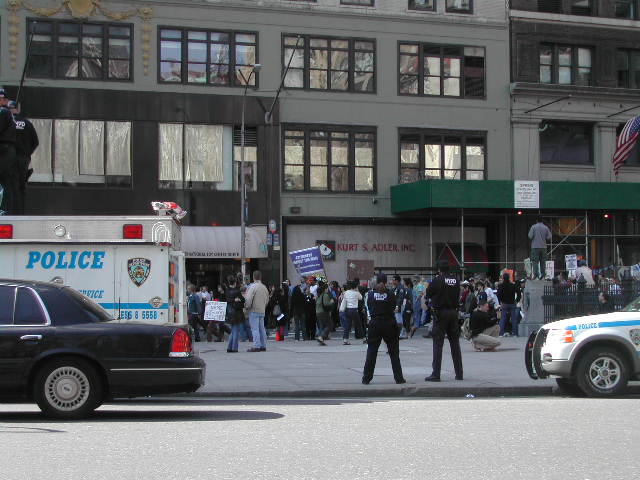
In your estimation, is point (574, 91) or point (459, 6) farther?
point (574, 91)

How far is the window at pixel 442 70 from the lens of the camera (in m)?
38.3

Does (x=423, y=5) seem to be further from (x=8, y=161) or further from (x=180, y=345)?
(x=180, y=345)

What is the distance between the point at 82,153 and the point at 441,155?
1428 cm

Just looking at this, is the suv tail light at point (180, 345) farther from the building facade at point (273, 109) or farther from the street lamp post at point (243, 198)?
the building facade at point (273, 109)

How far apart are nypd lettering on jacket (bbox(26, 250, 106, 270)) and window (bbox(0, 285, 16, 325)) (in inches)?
118

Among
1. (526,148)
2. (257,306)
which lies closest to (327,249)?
(526,148)

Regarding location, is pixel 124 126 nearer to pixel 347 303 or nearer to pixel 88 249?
pixel 347 303

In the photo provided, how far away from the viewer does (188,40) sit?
117 feet

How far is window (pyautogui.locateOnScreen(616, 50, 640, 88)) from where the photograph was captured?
134ft

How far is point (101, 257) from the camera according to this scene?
13641 mm

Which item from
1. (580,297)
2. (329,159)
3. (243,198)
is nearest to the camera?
(580,297)

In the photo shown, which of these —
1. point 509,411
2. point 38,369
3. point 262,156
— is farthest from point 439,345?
point 262,156

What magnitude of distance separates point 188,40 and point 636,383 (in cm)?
2495

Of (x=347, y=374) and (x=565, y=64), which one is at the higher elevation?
(x=565, y=64)
